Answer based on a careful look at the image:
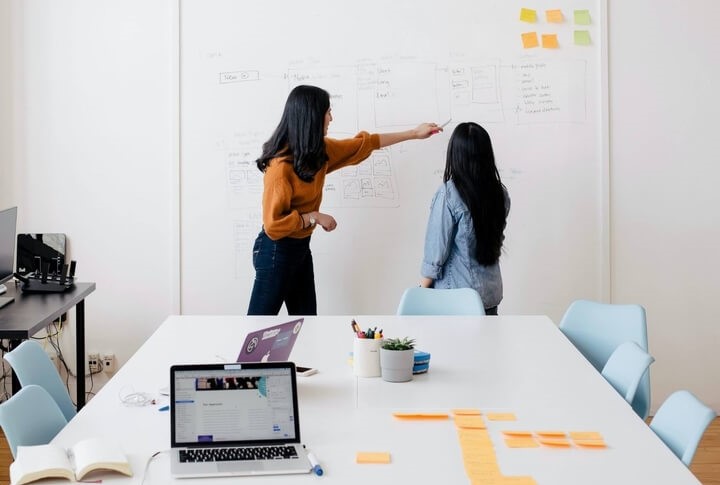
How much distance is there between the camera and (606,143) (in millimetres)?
4414

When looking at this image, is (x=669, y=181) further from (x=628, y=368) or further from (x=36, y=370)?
(x=36, y=370)

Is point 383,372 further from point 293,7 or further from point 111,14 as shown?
point 111,14

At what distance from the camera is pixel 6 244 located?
12.5ft

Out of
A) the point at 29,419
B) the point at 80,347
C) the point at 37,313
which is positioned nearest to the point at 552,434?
the point at 29,419

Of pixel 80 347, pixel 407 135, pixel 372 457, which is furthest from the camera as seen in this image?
pixel 407 135

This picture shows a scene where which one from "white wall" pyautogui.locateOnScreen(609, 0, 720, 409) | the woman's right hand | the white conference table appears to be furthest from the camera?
"white wall" pyautogui.locateOnScreen(609, 0, 720, 409)

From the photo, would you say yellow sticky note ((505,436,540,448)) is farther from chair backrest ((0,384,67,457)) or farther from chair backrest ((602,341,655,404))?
chair backrest ((0,384,67,457))

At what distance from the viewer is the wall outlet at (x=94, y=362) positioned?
464 cm

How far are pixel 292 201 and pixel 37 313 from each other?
1192mm

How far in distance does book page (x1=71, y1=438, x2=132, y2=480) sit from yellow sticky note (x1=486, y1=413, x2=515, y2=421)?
2.99 feet

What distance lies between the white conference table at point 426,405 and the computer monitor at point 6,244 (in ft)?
3.29

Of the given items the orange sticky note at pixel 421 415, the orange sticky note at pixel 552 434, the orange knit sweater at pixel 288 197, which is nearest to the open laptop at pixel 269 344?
the orange sticky note at pixel 421 415

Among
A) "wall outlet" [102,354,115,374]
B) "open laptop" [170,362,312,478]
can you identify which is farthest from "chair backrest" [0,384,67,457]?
"wall outlet" [102,354,115,374]

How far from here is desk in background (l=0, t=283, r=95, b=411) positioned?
10.4 feet
